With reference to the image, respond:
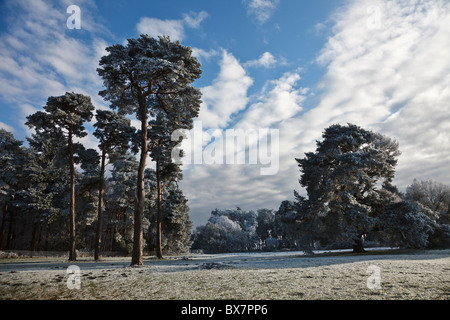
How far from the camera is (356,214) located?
2262 centimetres

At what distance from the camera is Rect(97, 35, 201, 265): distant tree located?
14.9 meters

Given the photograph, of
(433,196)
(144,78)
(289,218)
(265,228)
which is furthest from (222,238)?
(144,78)

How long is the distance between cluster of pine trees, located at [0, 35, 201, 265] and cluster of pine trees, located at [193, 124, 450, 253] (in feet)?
52.2

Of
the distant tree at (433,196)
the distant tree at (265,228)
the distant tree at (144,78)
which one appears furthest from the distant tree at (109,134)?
the distant tree at (265,228)

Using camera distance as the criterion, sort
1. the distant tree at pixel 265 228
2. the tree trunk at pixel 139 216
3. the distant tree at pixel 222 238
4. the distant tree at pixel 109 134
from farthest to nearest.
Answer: the distant tree at pixel 265 228 < the distant tree at pixel 222 238 < the distant tree at pixel 109 134 < the tree trunk at pixel 139 216

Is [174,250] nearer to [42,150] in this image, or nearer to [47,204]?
[47,204]

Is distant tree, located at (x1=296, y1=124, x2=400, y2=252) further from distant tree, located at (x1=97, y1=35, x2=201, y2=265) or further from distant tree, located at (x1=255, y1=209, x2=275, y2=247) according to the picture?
distant tree, located at (x1=255, y1=209, x2=275, y2=247)

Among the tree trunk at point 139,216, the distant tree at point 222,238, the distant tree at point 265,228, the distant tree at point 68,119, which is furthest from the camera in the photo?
the distant tree at point 265,228

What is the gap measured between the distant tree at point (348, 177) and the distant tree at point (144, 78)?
681 inches

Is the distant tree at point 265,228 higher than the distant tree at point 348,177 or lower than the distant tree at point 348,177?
lower

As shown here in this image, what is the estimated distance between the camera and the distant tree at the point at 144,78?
1494 cm

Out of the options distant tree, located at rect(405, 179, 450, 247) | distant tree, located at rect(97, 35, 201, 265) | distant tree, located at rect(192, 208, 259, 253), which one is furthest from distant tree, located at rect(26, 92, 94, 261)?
distant tree, located at rect(192, 208, 259, 253)

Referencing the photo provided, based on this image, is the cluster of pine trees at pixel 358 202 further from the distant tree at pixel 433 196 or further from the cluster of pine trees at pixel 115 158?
the cluster of pine trees at pixel 115 158

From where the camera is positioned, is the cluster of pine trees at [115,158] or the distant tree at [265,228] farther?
the distant tree at [265,228]
